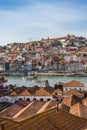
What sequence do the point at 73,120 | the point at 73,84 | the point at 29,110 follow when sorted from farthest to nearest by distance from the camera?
the point at 73,84, the point at 29,110, the point at 73,120

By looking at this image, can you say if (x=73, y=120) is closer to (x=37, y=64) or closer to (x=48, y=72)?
(x=48, y=72)

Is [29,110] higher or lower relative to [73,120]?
lower

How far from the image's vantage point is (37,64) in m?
75.8

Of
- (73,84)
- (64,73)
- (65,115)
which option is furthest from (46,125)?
(64,73)

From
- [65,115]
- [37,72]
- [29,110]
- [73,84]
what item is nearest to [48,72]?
[37,72]

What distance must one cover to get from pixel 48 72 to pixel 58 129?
Result: 208 feet

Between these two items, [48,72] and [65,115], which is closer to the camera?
[65,115]

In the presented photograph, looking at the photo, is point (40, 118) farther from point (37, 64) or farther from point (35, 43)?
point (35, 43)

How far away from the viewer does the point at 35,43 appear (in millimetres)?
116125

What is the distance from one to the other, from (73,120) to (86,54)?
83.5 meters

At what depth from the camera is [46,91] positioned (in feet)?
76.6

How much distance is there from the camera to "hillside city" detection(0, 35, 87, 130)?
6574 mm

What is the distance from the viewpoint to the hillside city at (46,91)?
657cm

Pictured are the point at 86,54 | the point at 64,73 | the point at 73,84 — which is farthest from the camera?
the point at 86,54
